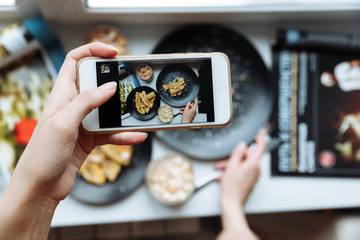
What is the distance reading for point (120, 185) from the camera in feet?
2.54

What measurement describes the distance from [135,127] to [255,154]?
1.23 ft

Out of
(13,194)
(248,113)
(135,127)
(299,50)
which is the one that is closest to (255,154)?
(248,113)

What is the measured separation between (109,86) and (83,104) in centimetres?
5

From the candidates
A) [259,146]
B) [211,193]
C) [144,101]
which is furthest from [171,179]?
[144,101]

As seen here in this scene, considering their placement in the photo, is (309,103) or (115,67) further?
(309,103)

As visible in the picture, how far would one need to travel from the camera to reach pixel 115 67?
50 cm

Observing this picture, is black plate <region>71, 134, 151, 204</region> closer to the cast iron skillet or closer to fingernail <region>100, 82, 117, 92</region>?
the cast iron skillet

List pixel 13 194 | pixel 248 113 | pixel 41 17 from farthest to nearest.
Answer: pixel 248 113 → pixel 41 17 → pixel 13 194

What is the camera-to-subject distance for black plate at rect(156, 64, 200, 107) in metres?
Result: 0.51

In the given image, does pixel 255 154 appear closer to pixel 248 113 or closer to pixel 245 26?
pixel 248 113

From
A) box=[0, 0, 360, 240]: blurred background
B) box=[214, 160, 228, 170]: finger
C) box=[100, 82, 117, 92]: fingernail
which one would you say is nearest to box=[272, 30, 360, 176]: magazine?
box=[0, 0, 360, 240]: blurred background

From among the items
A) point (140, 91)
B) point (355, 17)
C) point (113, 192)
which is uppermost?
point (355, 17)

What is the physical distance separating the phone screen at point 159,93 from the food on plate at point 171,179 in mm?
285

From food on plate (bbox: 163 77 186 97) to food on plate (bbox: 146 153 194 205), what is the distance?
30 centimetres
